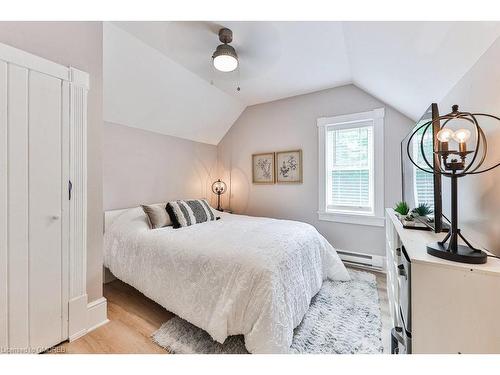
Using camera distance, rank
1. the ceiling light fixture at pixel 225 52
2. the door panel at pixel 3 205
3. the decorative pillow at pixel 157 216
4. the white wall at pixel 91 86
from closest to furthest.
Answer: the door panel at pixel 3 205, the white wall at pixel 91 86, the ceiling light fixture at pixel 225 52, the decorative pillow at pixel 157 216

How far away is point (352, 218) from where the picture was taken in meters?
2.94

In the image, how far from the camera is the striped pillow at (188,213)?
2.43m

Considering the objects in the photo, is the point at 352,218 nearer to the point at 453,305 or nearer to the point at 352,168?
the point at 352,168

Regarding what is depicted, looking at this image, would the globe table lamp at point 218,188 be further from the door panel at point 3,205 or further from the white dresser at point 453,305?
the white dresser at point 453,305

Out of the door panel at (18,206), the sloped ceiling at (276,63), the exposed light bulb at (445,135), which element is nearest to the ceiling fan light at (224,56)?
the sloped ceiling at (276,63)

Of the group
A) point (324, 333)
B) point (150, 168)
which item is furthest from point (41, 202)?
point (324, 333)

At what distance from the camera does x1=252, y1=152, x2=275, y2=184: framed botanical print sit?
356cm

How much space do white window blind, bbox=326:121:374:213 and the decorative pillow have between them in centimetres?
226

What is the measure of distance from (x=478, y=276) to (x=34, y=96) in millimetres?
2424

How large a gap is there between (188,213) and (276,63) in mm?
2063

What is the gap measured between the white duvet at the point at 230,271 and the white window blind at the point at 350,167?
979 millimetres

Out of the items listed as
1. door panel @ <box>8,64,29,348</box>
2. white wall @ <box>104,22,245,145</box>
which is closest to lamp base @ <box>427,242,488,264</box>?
door panel @ <box>8,64,29,348</box>

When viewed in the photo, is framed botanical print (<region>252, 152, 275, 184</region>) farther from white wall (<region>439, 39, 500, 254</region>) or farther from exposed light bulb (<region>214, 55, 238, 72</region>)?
white wall (<region>439, 39, 500, 254</region>)
